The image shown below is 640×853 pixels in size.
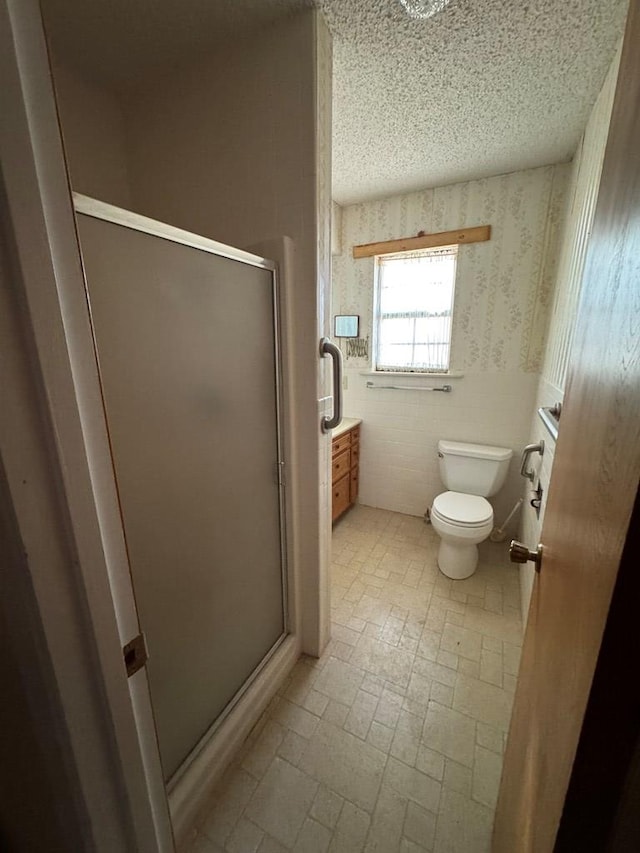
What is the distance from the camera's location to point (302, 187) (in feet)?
3.96

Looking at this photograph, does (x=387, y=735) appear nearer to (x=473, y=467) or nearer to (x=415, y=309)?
(x=473, y=467)

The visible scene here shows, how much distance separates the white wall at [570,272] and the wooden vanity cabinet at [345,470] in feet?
4.14

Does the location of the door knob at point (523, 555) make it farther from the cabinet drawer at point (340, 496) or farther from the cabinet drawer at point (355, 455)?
the cabinet drawer at point (355, 455)

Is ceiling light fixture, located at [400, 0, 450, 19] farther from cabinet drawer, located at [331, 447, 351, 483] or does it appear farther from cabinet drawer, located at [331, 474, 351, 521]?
cabinet drawer, located at [331, 474, 351, 521]

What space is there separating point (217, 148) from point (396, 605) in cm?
240

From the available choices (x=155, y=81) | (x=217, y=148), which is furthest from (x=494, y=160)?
(x=155, y=81)

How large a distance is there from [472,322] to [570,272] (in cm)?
73

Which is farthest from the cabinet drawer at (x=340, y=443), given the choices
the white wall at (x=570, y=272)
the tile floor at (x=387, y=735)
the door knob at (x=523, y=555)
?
the door knob at (x=523, y=555)

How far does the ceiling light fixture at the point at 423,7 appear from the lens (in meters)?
1.07

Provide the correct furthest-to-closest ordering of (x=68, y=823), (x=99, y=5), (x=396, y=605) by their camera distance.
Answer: (x=396, y=605)
(x=99, y=5)
(x=68, y=823)

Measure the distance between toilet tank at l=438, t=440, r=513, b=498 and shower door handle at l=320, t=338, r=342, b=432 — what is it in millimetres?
1353

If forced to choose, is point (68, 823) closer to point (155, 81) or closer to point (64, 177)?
point (64, 177)

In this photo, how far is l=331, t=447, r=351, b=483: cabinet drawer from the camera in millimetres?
2523

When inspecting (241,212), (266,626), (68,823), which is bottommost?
(266,626)
